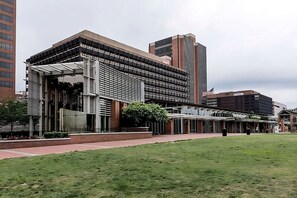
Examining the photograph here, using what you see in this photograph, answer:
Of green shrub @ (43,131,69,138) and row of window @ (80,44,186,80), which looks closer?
green shrub @ (43,131,69,138)

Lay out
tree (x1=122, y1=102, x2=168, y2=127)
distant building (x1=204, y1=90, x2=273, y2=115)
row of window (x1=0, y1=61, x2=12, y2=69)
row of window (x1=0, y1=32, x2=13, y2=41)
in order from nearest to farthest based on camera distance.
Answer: tree (x1=122, y1=102, x2=168, y2=127), row of window (x1=0, y1=61, x2=12, y2=69), row of window (x1=0, y1=32, x2=13, y2=41), distant building (x1=204, y1=90, x2=273, y2=115)

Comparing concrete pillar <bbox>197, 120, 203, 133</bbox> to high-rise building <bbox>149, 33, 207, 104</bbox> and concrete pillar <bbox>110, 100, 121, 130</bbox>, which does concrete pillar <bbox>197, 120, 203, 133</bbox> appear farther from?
high-rise building <bbox>149, 33, 207, 104</bbox>

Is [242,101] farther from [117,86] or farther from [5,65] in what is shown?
[117,86]

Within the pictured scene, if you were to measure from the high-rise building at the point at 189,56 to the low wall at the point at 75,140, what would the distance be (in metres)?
104

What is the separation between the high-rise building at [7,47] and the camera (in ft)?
268

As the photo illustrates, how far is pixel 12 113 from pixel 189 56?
345 ft

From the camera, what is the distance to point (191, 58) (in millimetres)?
144000

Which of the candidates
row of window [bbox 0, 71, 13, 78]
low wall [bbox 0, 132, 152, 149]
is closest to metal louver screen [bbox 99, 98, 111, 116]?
low wall [bbox 0, 132, 152, 149]

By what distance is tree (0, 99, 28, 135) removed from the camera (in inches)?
1849

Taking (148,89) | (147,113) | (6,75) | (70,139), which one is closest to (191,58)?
(148,89)

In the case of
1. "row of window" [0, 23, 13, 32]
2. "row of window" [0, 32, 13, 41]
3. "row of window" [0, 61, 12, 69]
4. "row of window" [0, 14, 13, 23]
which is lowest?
"row of window" [0, 61, 12, 69]

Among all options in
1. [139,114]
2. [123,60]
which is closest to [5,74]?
[123,60]

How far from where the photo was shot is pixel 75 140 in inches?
938

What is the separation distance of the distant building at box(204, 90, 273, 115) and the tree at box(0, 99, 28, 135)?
131 meters
